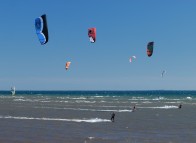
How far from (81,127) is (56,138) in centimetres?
623

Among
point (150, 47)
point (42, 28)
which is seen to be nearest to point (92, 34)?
point (150, 47)

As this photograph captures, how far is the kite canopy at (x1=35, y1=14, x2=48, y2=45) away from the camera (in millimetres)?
21438

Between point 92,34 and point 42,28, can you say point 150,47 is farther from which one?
point 42,28

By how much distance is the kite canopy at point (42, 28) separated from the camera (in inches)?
844

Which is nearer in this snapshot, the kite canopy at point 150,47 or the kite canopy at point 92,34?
the kite canopy at point 92,34

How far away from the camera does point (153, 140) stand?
2262 cm

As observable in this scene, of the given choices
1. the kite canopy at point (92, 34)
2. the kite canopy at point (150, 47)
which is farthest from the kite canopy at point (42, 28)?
the kite canopy at point (150, 47)

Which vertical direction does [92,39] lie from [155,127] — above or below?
above

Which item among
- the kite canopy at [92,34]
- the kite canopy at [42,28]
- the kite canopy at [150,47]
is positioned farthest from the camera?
the kite canopy at [150,47]

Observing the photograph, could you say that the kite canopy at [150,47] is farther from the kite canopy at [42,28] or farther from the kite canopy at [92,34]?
the kite canopy at [42,28]

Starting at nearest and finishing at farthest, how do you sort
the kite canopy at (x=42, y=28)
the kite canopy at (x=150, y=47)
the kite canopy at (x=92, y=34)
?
the kite canopy at (x=42, y=28) < the kite canopy at (x=92, y=34) < the kite canopy at (x=150, y=47)

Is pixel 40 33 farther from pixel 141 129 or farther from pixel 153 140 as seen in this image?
pixel 141 129

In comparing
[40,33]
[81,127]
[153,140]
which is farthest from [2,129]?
[153,140]

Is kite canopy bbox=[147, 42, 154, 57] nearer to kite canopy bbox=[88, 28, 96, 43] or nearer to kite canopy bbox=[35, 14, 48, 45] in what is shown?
kite canopy bbox=[88, 28, 96, 43]
